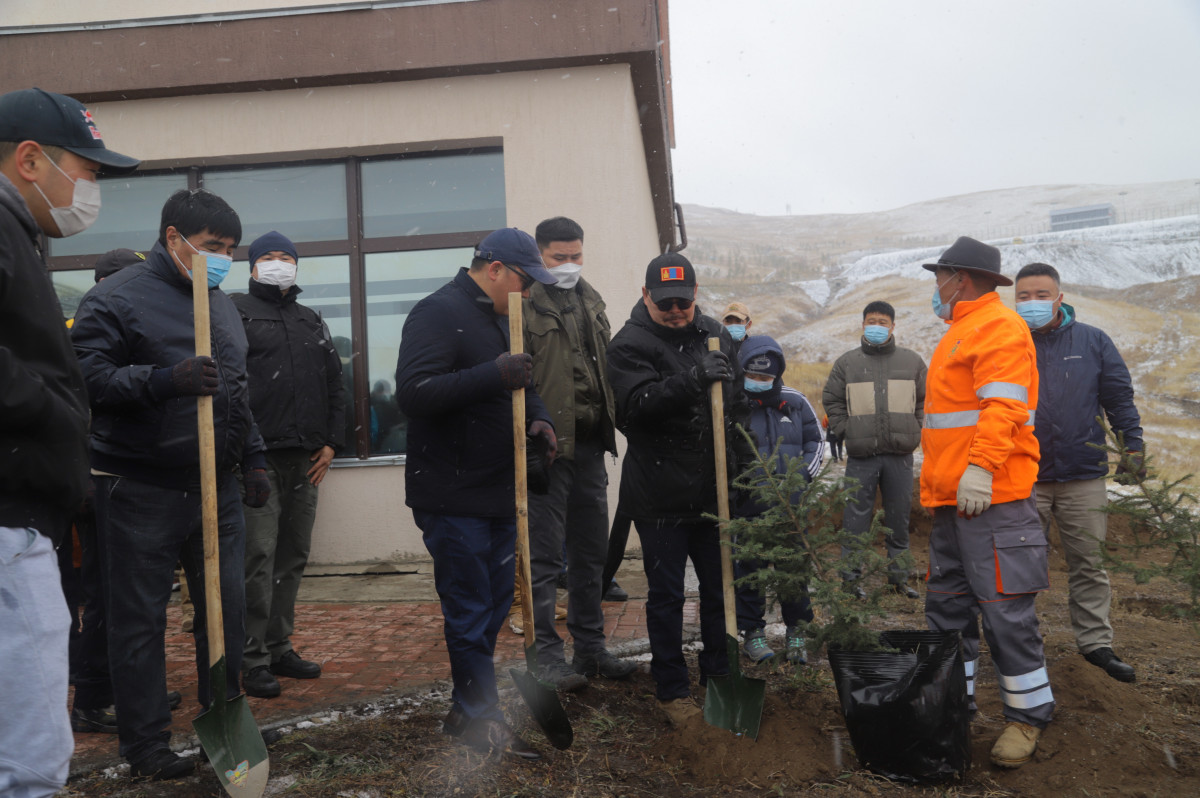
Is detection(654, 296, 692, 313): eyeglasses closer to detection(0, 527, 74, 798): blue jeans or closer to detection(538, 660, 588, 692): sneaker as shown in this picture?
detection(538, 660, 588, 692): sneaker

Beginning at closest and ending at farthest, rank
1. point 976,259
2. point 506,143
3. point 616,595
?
point 976,259, point 616,595, point 506,143

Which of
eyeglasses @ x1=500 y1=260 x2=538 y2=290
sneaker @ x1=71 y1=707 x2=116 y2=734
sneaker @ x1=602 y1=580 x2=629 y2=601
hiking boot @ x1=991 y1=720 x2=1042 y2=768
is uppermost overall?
eyeglasses @ x1=500 y1=260 x2=538 y2=290

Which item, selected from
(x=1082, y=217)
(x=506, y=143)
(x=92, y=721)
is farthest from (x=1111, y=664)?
(x=1082, y=217)

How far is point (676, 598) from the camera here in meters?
3.92

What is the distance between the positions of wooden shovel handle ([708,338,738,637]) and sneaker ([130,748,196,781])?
2.21m

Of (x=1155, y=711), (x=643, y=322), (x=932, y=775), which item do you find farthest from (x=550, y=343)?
(x=1155, y=711)

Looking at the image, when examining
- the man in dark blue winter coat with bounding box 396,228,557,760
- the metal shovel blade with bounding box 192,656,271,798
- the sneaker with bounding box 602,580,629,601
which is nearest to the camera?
the metal shovel blade with bounding box 192,656,271,798

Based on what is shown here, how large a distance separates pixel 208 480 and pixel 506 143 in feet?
16.0

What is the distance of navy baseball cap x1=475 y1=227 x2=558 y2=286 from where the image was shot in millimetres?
3441

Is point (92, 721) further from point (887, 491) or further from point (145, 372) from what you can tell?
point (887, 491)

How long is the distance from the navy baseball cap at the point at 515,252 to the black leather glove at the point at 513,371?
363mm

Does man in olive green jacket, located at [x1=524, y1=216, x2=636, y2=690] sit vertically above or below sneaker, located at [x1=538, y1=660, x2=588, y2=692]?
above

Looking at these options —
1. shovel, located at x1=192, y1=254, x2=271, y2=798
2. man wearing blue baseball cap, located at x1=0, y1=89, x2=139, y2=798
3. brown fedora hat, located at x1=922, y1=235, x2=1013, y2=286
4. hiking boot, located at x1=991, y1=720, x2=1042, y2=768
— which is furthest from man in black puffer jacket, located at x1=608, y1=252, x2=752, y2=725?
man wearing blue baseball cap, located at x1=0, y1=89, x2=139, y2=798

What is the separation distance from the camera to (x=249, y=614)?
4.24 m
